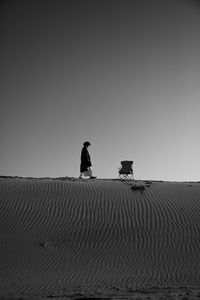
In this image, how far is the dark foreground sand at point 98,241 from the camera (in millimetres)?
7879

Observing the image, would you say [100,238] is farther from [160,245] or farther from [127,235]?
[160,245]

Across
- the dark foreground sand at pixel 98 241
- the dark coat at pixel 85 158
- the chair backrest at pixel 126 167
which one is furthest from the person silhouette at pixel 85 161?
the chair backrest at pixel 126 167

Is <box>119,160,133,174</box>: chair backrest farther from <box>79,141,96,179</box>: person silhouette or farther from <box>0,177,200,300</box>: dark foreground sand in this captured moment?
<box>0,177,200,300</box>: dark foreground sand

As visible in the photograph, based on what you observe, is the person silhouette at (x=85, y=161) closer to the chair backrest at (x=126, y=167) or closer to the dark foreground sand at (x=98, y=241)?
the dark foreground sand at (x=98, y=241)

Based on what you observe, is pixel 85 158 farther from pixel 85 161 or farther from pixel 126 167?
pixel 126 167

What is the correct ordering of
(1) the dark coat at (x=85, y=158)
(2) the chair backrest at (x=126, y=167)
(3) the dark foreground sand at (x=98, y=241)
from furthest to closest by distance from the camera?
(2) the chair backrest at (x=126, y=167), (1) the dark coat at (x=85, y=158), (3) the dark foreground sand at (x=98, y=241)

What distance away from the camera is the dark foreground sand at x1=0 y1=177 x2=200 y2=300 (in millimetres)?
7879

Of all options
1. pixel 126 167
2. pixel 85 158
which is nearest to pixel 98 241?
pixel 85 158

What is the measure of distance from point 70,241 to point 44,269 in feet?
6.67

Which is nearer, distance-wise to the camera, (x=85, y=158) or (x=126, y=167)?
(x=85, y=158)

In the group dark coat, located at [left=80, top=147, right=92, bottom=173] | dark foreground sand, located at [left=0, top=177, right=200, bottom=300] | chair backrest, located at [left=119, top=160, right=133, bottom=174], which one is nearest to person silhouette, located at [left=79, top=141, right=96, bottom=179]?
dark coat, located at [left=80, top=147, right=92, bottom=173]

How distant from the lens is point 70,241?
440 inches

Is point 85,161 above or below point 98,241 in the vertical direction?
above

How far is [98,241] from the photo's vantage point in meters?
11.2
